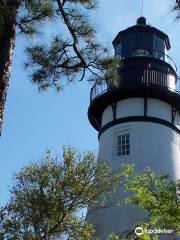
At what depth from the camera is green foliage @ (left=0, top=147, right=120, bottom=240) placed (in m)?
15.9

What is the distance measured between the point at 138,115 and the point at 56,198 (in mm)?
6163

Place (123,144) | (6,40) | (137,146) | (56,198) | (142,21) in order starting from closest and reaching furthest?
1. (6,40)
2. (56,198)
3. (137,146)
4. (123,144)
5. (142,21)

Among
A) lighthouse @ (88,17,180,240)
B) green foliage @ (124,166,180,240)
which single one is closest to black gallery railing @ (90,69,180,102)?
lighthouse @ (88,17,180,240)

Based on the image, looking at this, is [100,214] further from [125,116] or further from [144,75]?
[144,75]

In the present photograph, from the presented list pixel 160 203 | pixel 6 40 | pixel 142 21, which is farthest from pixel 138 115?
pixel 6 40

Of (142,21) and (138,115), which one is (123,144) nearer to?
(138,115)

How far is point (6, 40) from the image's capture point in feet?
27.2

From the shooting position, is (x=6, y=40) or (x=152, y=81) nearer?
(x=6, y=40)

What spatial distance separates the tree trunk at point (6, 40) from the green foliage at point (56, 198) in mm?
7613

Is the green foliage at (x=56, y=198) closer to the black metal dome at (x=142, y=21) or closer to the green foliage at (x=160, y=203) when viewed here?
the green foliage at (x=160, y=203)

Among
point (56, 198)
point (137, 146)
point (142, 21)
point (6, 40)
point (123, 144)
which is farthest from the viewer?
point (142, 21)

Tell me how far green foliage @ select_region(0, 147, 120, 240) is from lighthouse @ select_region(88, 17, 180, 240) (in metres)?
1.25

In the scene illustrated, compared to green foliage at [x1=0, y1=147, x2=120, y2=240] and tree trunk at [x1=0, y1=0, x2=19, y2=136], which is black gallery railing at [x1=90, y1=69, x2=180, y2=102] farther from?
tree trunk at [x1=0, y1=0, x2=19, y2=136]

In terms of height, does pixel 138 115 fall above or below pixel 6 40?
above
